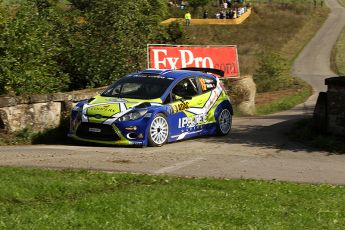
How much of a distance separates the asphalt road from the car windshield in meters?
1.19

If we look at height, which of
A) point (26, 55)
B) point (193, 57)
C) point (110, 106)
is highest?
point (26, 55)

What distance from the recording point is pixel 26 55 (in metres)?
15.2

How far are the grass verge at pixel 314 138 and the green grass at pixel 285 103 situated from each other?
22.8ft

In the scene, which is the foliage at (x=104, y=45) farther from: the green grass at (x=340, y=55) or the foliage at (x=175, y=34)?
the green grass at (x=340, y=55)

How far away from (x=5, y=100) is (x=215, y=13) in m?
55.9

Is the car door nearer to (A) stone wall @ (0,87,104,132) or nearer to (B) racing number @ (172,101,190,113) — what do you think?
(B) racing number @ (172,101,190,113)

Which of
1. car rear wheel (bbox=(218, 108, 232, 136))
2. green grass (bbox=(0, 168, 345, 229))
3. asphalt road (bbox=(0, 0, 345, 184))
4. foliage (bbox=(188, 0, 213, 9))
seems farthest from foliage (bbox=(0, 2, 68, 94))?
foliage (bbox=(188, 0, 213, 9))

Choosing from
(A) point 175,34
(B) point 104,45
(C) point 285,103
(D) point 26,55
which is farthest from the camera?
(A) point 175,34

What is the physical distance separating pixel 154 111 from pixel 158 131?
0.43 m

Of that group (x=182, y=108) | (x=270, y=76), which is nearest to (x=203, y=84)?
(x=182, y=108)

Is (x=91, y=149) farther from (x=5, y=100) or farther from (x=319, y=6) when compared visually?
(x=319, y=6)

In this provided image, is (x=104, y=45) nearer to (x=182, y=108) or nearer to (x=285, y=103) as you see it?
(x=182, y=108)

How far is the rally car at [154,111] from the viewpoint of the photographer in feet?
42.0

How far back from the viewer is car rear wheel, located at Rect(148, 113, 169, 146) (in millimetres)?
12953
